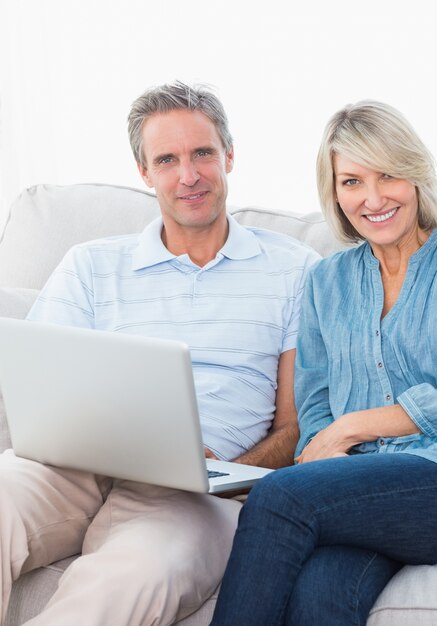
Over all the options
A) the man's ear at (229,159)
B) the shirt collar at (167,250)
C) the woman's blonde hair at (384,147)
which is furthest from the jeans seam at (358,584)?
the man's ear at (229,159)

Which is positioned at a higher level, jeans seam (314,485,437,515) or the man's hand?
jeans seam (314,485,437,515)

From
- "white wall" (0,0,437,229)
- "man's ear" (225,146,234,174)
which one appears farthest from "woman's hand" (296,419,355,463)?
"white wall" (0,0,437,229)

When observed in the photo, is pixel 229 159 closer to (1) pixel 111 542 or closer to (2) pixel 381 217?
(2) pixel 381 217

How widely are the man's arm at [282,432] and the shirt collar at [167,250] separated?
0.83 feet

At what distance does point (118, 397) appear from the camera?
144 centimetres

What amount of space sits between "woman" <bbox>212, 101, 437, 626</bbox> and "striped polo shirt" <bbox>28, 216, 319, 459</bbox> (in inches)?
4.1

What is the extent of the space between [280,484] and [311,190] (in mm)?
2070

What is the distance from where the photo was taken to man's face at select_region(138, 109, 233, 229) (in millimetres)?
2072

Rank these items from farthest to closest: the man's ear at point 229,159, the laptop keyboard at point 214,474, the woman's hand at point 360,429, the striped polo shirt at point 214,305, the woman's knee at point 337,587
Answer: the man's ear at point 229,159 < the striped polo shirt at point 214,305 < the woman's hand at point 360,429 < the laptop keyboard at point 214,474 < the woman's knee at point 337,587

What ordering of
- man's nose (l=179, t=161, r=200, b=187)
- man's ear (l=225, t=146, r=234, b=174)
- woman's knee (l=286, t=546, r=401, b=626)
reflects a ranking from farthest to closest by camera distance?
man's ear (l=225, t=146, r=234, b=174)
man's nose (l=179, t=161, r=200, b=187)
woman's knee (l=286, t=546, r=401, b=626)

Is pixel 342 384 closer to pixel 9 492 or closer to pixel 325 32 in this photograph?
pixel 9 492

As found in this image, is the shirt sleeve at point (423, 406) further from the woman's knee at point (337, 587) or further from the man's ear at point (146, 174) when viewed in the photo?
the man's ear at point (146, 174)

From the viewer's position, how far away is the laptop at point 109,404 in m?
1.38

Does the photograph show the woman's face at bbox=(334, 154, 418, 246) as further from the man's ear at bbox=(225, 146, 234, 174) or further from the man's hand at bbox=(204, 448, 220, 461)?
the man's hand at bbox=(204, 448, 220, 461)
